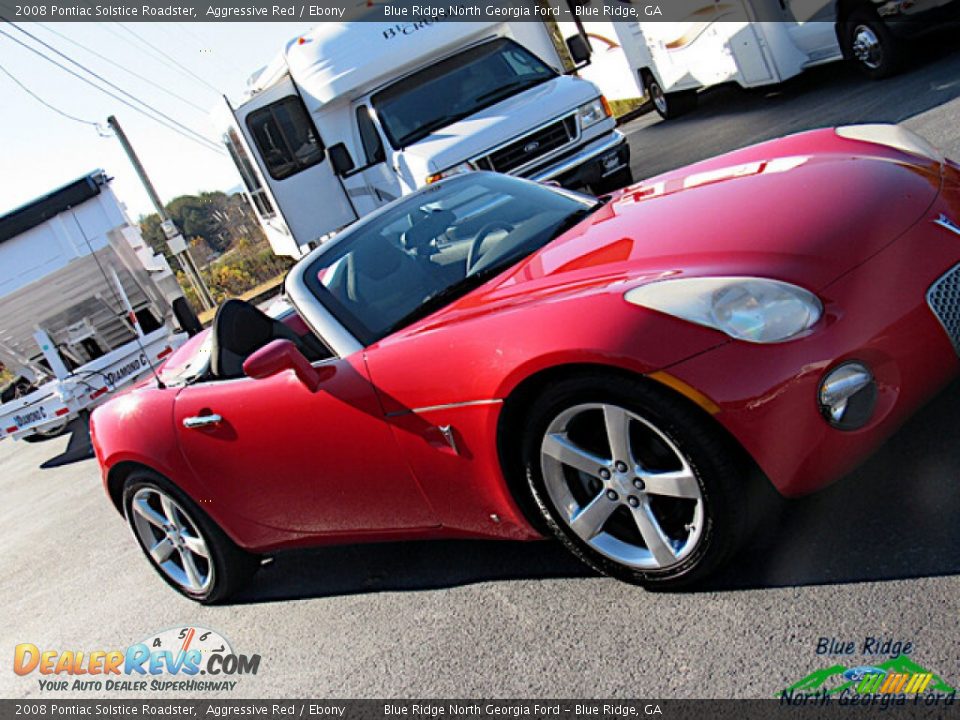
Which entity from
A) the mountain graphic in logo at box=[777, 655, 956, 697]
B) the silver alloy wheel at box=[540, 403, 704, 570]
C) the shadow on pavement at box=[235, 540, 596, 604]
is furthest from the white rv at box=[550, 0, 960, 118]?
the mountain graphic in logo at box=[777, 655, 956, 697]

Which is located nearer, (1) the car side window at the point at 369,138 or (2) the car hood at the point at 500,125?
(2) the car hood at the point at 500,125

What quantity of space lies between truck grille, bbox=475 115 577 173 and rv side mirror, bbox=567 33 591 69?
224 centimetres

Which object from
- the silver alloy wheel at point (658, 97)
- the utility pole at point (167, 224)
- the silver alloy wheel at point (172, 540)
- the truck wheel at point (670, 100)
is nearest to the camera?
the silver alloy wheel at point (172, 540)

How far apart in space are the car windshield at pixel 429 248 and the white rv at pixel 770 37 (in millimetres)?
7187

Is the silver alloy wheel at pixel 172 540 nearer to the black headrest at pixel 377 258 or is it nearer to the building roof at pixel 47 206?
the black headrest at pixel 377 258

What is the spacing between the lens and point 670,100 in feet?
52.9

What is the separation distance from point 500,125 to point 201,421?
6.92 meters

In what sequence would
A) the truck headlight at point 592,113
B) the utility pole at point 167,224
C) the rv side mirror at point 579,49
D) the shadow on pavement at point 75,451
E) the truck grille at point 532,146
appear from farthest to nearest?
the utility pole at point 167,224
the rv side mirror at point 579,49
the shadow on pavement at point 75,451
the truck headlight at point 592,113
the truck grille at point 532,146

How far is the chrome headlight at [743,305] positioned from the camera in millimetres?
3010

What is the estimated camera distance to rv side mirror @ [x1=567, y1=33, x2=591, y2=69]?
12625mm

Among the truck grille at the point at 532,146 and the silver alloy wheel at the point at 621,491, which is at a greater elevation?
the truck grille at the point at 532,146

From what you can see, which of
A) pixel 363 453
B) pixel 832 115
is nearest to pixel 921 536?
pixel 363 453

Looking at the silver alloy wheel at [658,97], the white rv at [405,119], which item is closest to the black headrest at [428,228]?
the white rv at [405,119]

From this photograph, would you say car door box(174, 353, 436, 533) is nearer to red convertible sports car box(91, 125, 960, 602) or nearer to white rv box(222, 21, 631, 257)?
red convertible sports car box(91, 125, 960, 602)
